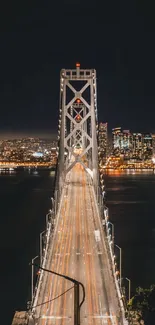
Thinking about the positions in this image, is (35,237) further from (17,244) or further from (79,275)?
(79,275)

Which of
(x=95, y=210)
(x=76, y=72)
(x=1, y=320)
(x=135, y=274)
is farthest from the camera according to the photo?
(x=76, y=72)

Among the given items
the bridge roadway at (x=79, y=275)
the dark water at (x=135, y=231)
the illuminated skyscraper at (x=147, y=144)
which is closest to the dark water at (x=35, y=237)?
the dark water at (x=135, y=231)

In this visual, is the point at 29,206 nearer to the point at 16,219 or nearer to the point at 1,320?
the point at 16,219

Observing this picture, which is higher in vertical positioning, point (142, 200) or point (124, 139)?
point (124, 139)

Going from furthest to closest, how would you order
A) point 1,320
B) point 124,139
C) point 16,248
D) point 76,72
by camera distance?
point 124,139 → point 76,72 → point 16,248 → point 1,320

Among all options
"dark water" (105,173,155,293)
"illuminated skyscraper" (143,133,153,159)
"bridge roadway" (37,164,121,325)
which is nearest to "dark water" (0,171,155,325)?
"dark water" (105,173,155,293)

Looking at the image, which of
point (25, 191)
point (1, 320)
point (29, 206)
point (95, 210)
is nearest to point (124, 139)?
point (25, 191)
